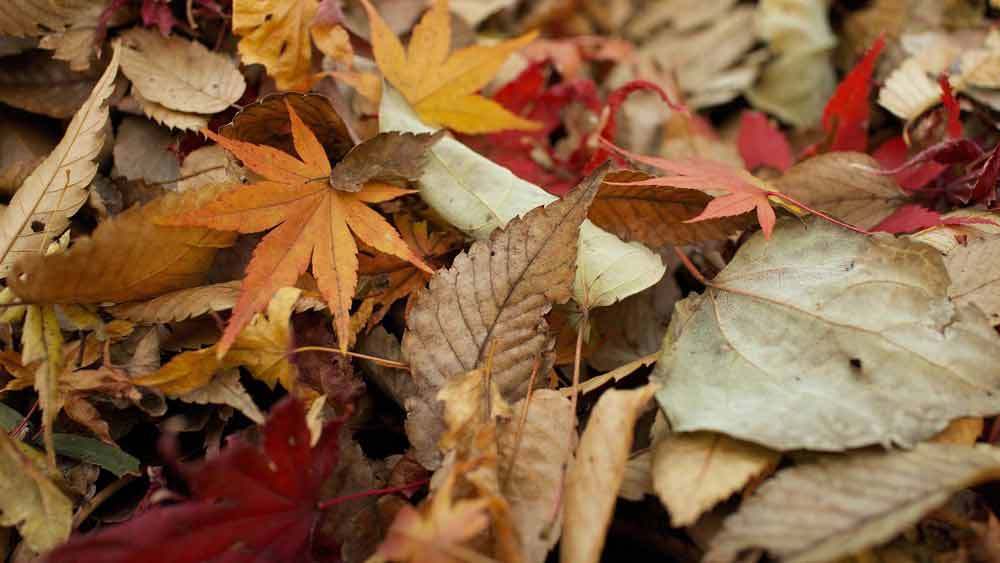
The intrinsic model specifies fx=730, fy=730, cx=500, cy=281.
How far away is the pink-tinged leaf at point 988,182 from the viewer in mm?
732

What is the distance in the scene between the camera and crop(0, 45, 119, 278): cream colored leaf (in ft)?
2.22

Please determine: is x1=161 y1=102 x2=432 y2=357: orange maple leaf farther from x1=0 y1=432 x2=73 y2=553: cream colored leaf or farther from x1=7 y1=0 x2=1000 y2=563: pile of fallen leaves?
x1=0 y1=432 x2=73 y2=553: cream colored leaf

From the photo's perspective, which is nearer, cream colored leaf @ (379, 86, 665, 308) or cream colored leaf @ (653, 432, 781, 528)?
cream colored leaf @ (653, 432, 781, 528)

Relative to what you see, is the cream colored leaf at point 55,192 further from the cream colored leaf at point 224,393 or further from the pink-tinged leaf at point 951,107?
the pink-tinged leaf at point 951,107

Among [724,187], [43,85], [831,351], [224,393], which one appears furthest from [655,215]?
[43,85]

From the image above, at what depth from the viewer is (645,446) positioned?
2.12 feet

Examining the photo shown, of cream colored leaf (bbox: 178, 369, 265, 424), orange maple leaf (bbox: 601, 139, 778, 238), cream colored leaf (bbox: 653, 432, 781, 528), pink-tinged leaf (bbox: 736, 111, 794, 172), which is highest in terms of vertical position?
orange maple leaf (bbox: 601, 139, 778, 238)

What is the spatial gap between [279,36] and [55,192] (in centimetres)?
29

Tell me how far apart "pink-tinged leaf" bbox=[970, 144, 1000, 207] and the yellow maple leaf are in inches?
19.0

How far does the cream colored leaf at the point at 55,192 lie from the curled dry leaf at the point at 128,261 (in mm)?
71

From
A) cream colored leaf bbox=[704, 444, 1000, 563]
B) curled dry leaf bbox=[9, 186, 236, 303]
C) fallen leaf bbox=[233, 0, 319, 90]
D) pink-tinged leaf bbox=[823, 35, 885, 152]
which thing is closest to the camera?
cream colored leaf bbox=[704, 444, 1000, 563]

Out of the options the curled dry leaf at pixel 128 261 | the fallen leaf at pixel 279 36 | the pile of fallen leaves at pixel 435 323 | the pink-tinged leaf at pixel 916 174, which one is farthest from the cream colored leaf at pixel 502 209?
the pink-tinged leaf at pixel 916 174

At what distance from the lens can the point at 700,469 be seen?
0.55m

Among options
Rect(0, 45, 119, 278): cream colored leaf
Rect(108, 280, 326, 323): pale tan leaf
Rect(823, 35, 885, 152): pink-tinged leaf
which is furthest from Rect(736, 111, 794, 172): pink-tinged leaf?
Rect(0, 45, 119, 278): cream colored leaf
